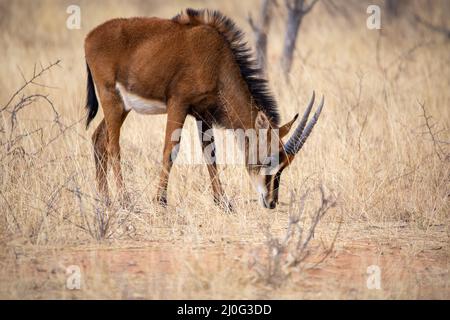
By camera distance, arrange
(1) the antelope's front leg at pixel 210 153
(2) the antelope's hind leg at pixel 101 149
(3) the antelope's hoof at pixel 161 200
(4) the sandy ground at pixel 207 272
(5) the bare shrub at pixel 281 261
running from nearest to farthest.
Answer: (4) the sandy ground at pixel 207 272 < (5) the bare shrub at pixel 281 261 < (3) the antelope's hoof at pixel 161 200 < (1) the antelope's front leg at pixel 210 153 < (2) the antelope's hind leg at pixel 101 149

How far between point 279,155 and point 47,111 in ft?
14.4

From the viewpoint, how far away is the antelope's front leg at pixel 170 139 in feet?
24.1

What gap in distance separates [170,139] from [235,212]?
983mm

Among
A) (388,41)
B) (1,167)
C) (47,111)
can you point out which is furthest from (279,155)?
(388,41)

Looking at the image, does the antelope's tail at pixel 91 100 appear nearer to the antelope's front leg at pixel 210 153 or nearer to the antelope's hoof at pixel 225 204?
the antelope's front leg at pixel 210 153

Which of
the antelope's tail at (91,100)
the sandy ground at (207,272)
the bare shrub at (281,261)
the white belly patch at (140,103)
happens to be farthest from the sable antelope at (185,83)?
the bare shrub at (281,261)

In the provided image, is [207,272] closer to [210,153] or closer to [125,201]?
[125,201]

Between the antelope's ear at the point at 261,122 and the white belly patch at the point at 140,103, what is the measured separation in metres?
0.97

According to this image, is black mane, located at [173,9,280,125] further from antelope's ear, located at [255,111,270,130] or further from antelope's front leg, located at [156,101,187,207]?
antelope's front leg, located at [156,101,187,207]

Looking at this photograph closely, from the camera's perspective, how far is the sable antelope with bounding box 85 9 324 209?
7340 mm

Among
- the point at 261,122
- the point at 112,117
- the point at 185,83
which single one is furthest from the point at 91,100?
the point at 261,122

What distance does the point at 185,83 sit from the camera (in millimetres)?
7348

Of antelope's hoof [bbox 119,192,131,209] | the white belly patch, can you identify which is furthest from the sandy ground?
the white belly patch

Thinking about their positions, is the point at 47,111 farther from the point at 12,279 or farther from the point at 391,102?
the point at 12,279
